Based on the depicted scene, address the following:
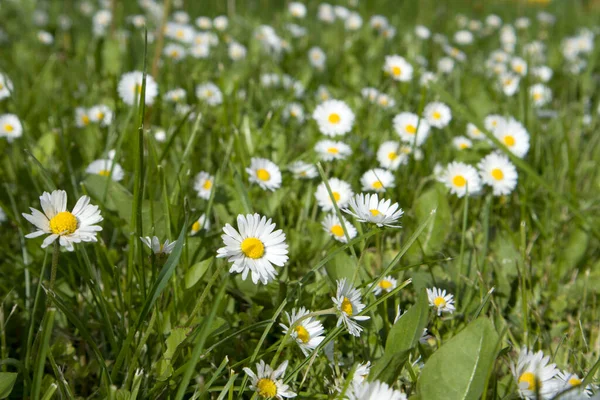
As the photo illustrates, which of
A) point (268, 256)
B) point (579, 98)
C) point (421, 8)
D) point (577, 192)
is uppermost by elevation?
point (421, 8)

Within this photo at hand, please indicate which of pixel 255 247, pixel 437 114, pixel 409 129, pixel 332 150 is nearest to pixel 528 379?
pixel 255 247

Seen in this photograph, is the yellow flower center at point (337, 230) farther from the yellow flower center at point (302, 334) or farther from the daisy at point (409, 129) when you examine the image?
the daisy at point (409, 129)

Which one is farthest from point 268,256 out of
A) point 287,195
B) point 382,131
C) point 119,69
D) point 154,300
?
point 119,69

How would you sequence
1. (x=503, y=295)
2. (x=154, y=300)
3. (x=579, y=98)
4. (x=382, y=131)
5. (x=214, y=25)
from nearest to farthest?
(x=154, y=300) < (x=503, y=295) < (x=382, y=131) < (x=579, y=98) < (x=214, y=25)

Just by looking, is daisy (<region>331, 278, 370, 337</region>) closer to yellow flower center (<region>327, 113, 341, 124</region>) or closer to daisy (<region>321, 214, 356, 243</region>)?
daisy (<region>321, 214, 356, 243</region>)

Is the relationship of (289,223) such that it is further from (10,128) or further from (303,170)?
(10,128)

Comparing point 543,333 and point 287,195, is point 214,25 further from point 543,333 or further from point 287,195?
point 543,333
